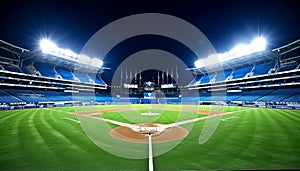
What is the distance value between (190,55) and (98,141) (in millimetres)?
55293

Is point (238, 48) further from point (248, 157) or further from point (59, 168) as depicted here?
point (59, 168)

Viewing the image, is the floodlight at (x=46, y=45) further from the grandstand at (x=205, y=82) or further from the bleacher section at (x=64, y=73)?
the bleacher section at (x=64, y=73)

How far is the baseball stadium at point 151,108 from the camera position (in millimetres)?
5688

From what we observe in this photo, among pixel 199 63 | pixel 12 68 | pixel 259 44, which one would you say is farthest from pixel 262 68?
pixel 12 68

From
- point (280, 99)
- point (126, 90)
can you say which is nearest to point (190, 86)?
point (126, 90)

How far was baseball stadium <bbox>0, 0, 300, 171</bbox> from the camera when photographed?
18.7 ft

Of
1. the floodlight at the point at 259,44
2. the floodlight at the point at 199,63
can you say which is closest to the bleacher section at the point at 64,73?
the floodlight at the point at 199,63

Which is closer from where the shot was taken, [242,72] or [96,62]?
[242,72]

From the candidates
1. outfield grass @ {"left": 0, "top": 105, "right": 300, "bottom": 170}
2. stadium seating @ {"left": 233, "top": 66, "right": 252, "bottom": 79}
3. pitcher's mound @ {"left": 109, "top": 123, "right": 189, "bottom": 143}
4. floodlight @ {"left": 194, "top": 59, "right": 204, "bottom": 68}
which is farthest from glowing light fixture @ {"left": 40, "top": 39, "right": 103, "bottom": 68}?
stadium seating @ {"left": 233, "top": 66, "right": 252, "bottom": 79}

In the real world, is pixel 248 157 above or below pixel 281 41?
below

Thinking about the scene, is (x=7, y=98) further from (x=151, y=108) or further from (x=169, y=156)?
(x=169, y=156)

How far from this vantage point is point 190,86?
73500mm

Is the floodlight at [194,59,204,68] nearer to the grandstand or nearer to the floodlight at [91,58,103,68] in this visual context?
the grandstand

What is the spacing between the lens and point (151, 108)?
3591 centimetres
